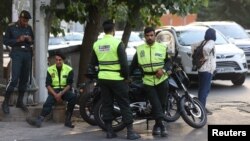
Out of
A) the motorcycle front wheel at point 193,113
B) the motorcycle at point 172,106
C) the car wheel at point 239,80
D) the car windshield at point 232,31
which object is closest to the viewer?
the motorcycle at point 172,106

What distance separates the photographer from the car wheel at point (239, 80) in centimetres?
1577

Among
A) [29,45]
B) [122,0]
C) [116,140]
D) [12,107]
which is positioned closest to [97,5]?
[122,0]

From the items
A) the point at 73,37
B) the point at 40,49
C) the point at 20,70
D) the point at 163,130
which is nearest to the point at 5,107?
the point at 20,70

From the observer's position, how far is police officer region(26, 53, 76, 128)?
9484 millimetres

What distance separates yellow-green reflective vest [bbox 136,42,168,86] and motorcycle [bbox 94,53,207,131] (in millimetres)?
451

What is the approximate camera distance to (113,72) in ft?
27.8

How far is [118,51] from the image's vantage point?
842 centimetres

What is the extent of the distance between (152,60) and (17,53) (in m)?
2.47

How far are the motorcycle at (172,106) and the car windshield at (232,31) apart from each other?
→ 10.6 meters

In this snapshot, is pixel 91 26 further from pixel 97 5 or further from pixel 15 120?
pixel 15 120

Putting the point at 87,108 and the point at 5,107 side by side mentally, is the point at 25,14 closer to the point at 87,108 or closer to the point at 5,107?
the point at 5,107

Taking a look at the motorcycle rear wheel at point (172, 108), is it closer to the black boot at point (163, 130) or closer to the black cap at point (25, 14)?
the black boot at point (163, 130)

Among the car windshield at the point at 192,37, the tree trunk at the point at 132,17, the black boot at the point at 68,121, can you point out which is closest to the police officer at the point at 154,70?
the black boot at the point at 68,121

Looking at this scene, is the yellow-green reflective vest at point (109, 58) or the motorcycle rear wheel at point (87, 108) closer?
the yellow-green reflective vest at point (109, 58)
